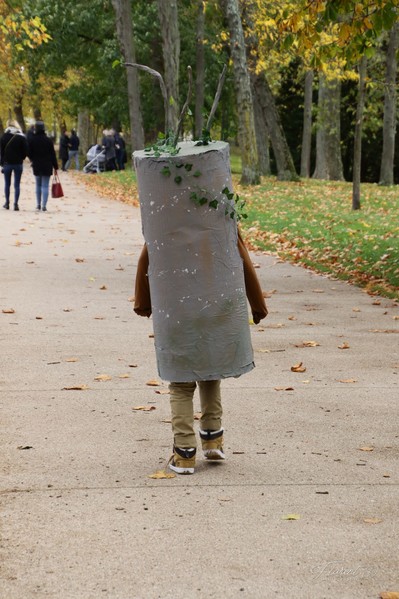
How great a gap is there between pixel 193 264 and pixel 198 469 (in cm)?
112

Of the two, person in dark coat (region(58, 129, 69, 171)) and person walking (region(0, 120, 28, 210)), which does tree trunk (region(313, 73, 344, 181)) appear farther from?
person in dark coat (region(58, 129, 69, 171))

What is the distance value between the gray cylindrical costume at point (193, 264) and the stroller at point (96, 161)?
44580mm

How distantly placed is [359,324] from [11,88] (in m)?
56.7

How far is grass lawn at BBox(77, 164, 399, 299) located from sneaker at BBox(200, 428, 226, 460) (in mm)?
7380

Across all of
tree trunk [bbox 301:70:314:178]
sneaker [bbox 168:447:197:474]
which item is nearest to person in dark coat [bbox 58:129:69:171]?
tree trunk [bbox 301:70:314:178]

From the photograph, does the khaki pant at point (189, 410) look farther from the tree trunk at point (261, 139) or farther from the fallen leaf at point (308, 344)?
the tree trunk at point (261, 139)

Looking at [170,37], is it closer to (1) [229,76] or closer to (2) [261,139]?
(2) [261,139]

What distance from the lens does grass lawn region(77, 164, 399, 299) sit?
15734 millimetres

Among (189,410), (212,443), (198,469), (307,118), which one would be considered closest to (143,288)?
(189,410)

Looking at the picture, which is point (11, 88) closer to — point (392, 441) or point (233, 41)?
point (233, 41)

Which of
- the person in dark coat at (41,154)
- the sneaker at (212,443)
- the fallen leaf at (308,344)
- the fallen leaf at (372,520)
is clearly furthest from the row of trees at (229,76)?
the fallen leaf at (372,520)

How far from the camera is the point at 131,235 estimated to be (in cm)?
2089

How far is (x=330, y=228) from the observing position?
822 inches

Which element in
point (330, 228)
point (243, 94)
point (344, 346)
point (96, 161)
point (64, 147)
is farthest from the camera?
point (64, 147)
